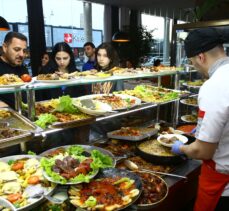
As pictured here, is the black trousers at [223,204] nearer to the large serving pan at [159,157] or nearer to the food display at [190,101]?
the large serving pan at [159,157]

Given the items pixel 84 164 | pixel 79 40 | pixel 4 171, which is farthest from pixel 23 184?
pixel 79 40

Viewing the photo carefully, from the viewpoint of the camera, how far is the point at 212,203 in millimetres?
2250

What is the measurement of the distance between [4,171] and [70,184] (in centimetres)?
59

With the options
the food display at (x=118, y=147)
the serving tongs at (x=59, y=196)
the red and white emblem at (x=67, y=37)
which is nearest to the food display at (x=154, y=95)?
the food display at (x=118, y=147)

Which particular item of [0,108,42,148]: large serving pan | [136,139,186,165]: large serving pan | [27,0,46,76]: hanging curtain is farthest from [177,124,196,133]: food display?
[27,0,46,76]: hanging curtain

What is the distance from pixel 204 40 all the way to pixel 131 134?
1.62 metres

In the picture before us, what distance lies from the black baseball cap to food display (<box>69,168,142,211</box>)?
120cm

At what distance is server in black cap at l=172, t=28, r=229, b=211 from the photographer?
1.78 m

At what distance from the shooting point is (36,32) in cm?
862

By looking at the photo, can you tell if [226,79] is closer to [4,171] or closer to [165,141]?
[165,141]

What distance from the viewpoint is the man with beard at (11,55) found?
2930mm

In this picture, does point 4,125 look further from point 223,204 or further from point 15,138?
point 223,204

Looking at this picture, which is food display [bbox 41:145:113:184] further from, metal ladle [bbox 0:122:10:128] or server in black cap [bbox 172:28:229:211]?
server in black cap [bbox 172:28:229:211]

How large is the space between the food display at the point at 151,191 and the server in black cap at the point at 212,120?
40 cm
